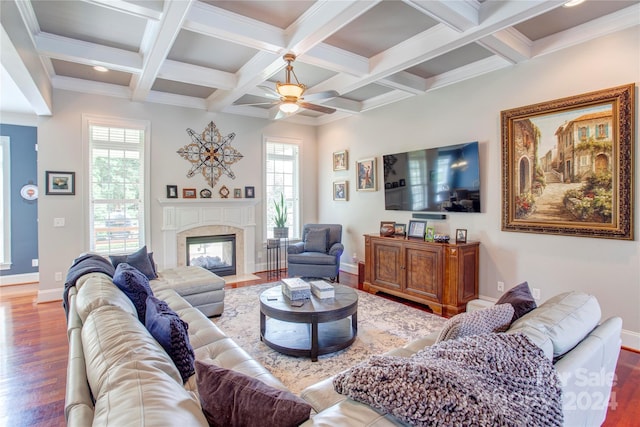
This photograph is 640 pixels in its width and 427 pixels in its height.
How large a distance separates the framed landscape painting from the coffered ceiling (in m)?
0.69

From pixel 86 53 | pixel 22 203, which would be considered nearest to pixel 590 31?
pixel 86 53

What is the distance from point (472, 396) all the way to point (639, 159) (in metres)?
3.23

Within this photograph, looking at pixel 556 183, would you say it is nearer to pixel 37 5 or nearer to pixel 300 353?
pixel 300 353

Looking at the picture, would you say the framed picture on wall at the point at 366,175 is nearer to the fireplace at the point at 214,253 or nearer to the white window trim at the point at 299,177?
the white window trim at the point at 299,177

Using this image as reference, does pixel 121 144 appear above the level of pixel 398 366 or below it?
above

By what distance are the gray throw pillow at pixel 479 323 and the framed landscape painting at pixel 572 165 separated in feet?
7.71

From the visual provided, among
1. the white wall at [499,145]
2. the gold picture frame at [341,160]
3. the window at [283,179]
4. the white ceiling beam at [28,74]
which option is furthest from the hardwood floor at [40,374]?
the gold picture frame at [341,160]

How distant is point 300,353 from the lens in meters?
2.82

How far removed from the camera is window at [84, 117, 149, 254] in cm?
484

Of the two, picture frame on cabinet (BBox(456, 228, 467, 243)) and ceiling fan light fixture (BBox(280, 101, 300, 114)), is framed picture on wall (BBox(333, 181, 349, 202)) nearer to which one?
picture frame on cabinet (BBox(456, 228, 467, 243))

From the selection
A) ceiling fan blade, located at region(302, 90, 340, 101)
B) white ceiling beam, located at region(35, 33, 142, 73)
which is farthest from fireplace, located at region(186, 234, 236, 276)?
ceiling fan blade, located at region(302, 90, 340, 101)

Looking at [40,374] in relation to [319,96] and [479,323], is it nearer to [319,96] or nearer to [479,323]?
[479,323]

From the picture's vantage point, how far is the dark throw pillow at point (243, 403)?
985 millimetres

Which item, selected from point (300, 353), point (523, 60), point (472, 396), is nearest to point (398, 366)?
point (472, 396)
